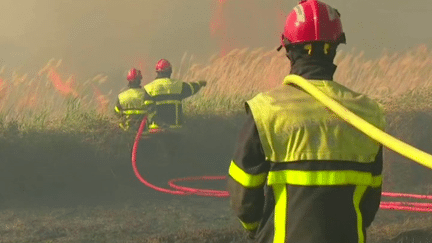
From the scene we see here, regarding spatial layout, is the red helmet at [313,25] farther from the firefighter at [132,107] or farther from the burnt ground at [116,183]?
the firefighter at [132,107]

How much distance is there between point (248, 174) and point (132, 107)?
808cm

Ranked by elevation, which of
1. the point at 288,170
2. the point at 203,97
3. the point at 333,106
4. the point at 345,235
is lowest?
the point at 203,97

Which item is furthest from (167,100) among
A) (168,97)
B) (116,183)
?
(116,183)

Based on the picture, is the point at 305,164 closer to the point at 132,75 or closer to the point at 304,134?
the point at 304,134

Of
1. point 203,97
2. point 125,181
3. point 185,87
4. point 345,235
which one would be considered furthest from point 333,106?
point 203,97

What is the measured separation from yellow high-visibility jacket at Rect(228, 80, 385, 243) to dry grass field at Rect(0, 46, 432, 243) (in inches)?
183

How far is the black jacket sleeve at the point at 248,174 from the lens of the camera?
7.61ft

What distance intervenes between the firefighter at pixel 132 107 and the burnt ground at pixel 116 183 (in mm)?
351

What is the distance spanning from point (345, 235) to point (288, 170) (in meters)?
0.33

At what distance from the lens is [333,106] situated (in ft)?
7.47

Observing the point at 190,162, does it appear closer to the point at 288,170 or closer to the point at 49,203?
the point at 49,203

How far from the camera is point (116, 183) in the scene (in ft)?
33.5

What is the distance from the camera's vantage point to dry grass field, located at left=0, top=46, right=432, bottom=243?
8.13m

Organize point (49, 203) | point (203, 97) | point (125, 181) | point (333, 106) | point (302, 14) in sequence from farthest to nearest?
point (203, 97) < point (125, 181) < point (49, 203) < point (302, 14) < point (333, 106)
